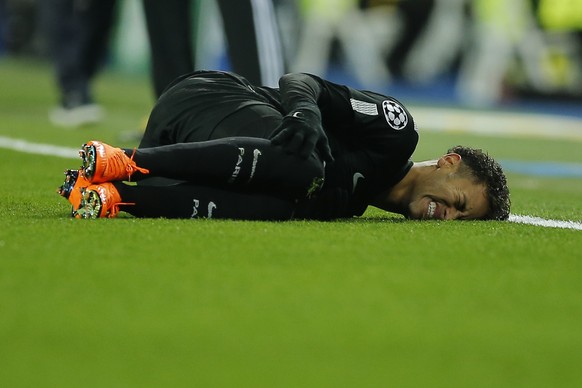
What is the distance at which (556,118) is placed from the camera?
10984 mm

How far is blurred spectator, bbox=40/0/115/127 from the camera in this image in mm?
7746

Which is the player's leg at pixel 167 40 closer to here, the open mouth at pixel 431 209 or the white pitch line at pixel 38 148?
the white pitch line at pixel 38 148

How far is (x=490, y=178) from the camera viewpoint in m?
3.75

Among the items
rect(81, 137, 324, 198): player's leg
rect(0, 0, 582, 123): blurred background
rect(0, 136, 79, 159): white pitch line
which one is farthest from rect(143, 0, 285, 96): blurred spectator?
rect(0, 0, 582, 123): blurred background

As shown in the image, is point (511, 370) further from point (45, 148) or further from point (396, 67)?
point (396, 67)

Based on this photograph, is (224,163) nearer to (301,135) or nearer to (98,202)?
(301,135)

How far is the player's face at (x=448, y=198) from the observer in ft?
12.3

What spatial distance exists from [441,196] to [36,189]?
5.49 feet

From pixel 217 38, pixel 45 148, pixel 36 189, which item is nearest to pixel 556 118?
pixel 217 38

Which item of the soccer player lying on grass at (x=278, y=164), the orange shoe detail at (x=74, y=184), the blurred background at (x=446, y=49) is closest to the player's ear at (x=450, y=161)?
the soccer player lying on grass at (x=278, y=164)

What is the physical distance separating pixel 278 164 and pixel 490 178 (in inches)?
31.1

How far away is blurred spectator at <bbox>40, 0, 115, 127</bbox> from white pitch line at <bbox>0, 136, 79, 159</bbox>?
1.09 m

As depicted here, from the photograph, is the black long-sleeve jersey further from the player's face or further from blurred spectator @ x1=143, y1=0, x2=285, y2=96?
blurred spectator @ x1=143, y1=0, x2=285, y2=96

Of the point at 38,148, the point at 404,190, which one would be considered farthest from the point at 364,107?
the point at 38,148
